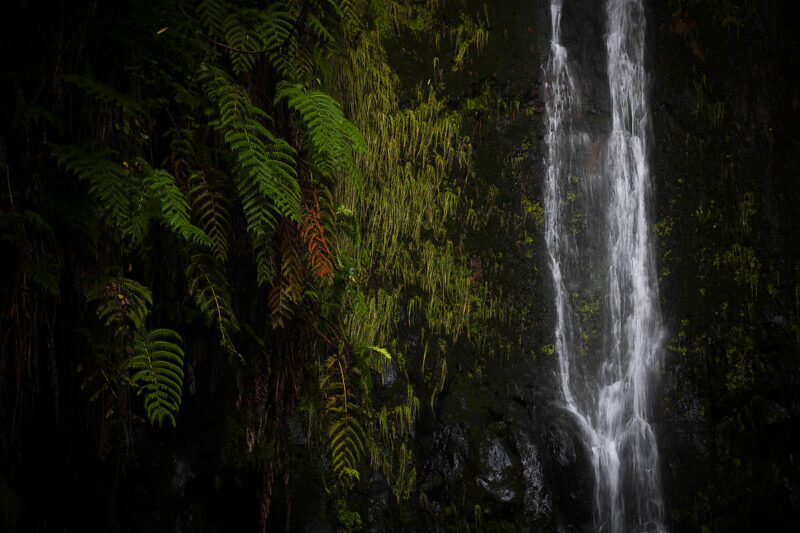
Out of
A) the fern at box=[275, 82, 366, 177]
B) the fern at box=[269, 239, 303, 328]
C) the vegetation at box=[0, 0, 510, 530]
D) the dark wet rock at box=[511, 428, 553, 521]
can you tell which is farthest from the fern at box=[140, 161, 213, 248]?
the dark wet rock at box=[511, 428, 553, 521]

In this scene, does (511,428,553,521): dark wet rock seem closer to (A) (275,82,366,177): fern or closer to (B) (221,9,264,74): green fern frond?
(A) (275,82,366,177): fern

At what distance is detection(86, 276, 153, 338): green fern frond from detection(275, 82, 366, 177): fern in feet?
2.95

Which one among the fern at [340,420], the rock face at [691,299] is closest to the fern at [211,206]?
the fern at [340,420]

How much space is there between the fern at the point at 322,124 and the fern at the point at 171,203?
1.87 feet

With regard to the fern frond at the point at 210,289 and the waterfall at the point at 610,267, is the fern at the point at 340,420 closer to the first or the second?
the fern frond at the point at 210,289

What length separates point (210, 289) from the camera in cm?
232

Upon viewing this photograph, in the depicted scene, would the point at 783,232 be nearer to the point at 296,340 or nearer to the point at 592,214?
the point at 592,214

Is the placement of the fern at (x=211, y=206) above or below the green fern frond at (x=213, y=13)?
below

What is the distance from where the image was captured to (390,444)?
14.9ft

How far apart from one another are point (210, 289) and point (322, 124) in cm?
85

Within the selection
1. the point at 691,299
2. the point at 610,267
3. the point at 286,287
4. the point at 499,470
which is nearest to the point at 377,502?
the point at 499,470

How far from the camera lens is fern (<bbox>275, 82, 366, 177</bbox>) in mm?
2201

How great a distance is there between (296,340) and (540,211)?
3588mm

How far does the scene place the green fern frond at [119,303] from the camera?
1.99 metres
